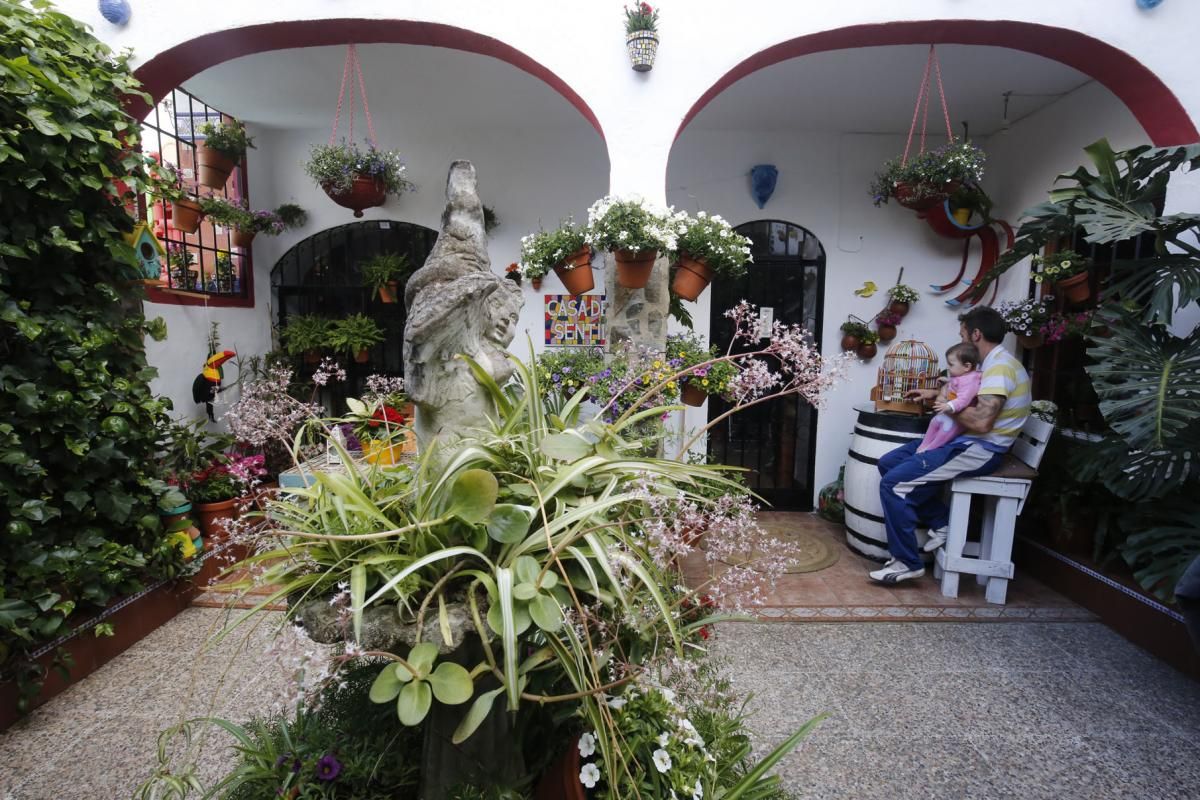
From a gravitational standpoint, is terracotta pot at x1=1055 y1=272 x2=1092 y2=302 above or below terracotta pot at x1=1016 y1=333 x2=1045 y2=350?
above

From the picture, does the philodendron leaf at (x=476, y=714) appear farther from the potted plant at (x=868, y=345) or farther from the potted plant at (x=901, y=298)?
the potted plant at (x=901, y=298)

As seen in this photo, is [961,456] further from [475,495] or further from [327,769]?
[327,769]

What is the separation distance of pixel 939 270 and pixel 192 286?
5975 mm

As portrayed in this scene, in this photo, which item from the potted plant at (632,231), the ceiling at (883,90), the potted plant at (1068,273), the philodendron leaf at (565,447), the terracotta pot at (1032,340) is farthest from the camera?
the terracotta pot at (1032,340)

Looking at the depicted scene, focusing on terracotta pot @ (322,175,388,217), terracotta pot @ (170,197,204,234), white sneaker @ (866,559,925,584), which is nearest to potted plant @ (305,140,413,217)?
terracotta pot @ (322,175,388,217)

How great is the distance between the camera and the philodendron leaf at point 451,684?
115 centimetres

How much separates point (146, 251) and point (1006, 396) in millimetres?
4786

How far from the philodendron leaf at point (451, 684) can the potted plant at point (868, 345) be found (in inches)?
178

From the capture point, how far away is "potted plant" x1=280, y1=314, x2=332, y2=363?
4.96 m

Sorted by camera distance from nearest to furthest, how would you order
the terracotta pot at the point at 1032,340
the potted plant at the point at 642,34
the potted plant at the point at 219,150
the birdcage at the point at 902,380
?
the potted plant at the point at 642,34, the terracotta pot at the point at 1032,340, the birdcage at the point at 902,380, the potted plant at the point at 219,150

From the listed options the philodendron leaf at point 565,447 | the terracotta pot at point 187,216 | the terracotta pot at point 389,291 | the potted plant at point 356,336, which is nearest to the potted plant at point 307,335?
the potted plant at point 356,336

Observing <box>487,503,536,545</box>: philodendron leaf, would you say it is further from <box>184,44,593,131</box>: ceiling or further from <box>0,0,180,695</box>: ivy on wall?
<box>184,44,593,131</box>: ceiling

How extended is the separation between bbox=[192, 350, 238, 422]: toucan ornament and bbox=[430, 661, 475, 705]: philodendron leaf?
13.0 ft

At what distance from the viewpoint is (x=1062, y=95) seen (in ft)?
13.4
